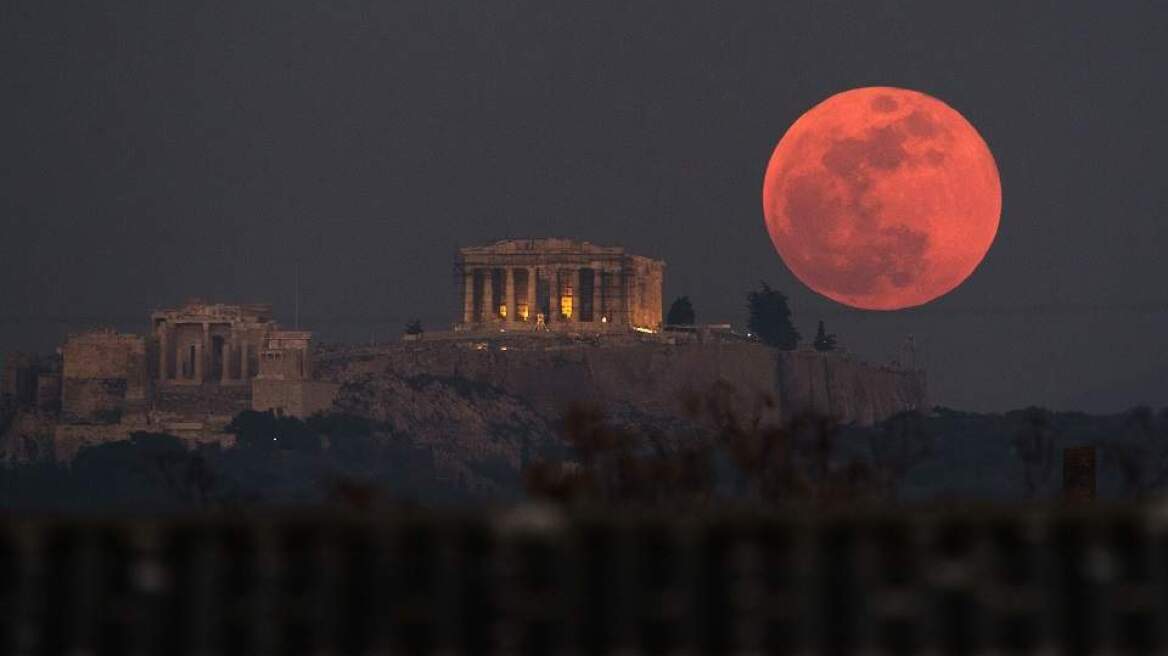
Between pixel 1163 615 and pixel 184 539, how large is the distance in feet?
26.0

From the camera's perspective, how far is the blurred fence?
23797 mm

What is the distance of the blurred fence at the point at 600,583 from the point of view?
937 inches

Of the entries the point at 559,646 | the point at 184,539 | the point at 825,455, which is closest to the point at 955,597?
the point at 559,646

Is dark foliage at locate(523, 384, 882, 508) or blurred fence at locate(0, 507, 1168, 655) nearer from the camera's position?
blurred fence at locate(0, 507, 1168, 655)

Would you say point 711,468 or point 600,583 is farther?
point 711,468

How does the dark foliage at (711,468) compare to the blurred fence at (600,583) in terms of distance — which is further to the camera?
the dark foliage at (711,468)

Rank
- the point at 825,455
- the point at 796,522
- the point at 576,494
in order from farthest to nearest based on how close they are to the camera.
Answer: the point at 825,455 → the point at 576,494 → the point at 796,522

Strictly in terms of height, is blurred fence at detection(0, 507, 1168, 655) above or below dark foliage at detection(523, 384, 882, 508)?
below

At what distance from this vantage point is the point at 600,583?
2412 centimetres

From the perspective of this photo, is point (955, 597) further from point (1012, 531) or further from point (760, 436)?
point (760, 436)

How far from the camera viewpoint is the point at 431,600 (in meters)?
24.2

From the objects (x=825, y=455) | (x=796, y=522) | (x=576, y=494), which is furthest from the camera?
(x=825, y=455)

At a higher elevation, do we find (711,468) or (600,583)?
(711,468)

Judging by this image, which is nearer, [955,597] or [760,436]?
[955,597]
